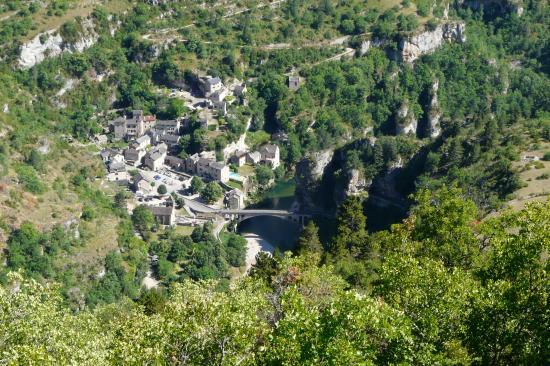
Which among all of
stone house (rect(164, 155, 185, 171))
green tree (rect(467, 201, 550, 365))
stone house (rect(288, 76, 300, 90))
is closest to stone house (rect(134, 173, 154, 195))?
stone house (rect(164, 155, 185, 171))

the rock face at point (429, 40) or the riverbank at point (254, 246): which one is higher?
the rock face at point (429, 40)

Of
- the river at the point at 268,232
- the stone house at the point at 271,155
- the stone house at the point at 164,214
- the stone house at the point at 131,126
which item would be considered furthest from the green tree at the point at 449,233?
the stone house at the point at 131,126

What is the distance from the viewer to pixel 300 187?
240 feet

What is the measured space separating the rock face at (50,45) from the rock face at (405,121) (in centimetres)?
4457

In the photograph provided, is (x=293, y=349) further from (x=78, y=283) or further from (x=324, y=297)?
(x=78, y=283)

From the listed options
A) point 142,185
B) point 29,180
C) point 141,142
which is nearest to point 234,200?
point 142,185

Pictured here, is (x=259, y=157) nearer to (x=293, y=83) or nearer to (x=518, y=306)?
(x=293, y=83)

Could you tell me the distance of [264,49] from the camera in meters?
95.9

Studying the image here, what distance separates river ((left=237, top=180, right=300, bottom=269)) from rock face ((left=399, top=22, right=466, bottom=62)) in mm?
34988

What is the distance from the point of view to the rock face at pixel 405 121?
87.6 m

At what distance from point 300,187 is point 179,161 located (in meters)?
16.8

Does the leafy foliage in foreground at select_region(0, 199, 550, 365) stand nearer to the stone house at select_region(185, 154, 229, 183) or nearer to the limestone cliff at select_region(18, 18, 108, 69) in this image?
the stone house at select_region(185, 154, 229, 183)

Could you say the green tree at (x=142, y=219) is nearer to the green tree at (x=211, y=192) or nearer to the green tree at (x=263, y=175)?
the green tree at (x=211, y=192)

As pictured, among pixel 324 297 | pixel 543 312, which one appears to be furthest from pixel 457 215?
pixel 543 312
